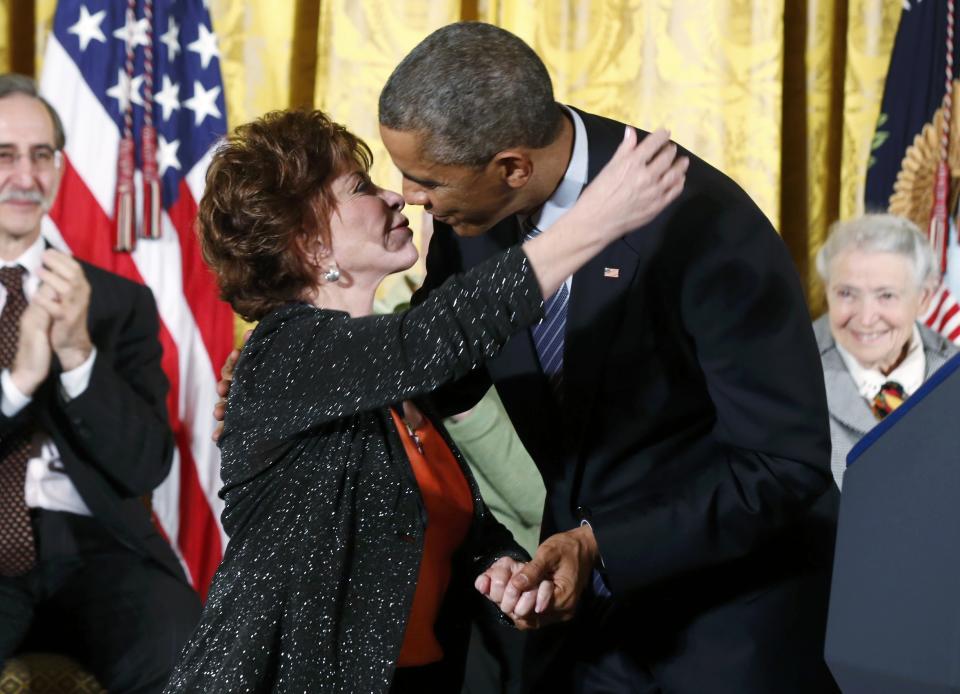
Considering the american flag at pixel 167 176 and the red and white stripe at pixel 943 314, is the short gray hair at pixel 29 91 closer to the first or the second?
the american flag at pixel 167 176

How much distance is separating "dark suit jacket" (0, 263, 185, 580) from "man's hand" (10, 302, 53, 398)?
0.17 ft

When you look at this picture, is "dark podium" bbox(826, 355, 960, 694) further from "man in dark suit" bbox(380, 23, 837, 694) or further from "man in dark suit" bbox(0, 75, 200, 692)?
"man in dark suit" bbox(0, 75, 200, 692)

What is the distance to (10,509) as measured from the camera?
3115mm

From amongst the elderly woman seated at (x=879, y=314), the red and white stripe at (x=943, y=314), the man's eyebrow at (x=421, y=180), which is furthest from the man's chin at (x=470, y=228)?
the red and white stripe at (x=943, y=314)

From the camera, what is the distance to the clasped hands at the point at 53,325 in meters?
3.16

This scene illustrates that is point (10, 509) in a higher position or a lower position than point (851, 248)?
lower

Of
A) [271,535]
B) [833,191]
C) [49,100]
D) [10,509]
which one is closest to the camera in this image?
[271,535]

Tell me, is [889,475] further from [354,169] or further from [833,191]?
[833,191]

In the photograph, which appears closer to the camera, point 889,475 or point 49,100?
point 889,475

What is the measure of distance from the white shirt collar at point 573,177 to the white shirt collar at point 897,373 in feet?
7.28

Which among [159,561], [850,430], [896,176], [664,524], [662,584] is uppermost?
[896,176]

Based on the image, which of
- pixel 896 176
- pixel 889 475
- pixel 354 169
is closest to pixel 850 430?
pixel 896 176

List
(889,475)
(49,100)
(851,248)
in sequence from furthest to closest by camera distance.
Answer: (851,248)
(49,100)
(889,475)

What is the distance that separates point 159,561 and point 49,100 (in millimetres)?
1408
